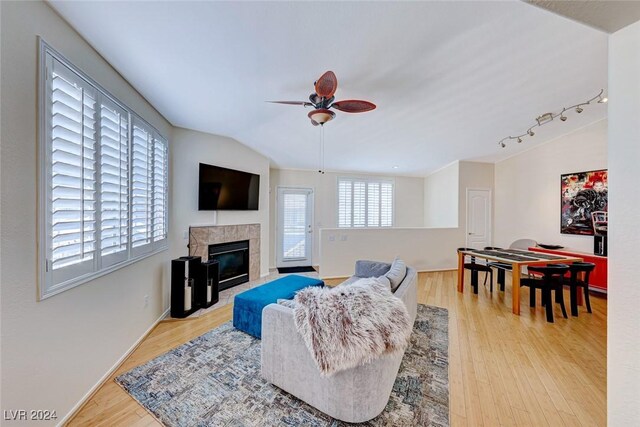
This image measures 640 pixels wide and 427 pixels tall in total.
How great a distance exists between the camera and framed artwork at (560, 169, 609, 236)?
4.14 m

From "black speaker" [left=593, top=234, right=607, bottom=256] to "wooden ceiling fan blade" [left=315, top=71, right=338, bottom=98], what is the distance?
5.22 meters

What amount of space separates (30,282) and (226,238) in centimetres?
274

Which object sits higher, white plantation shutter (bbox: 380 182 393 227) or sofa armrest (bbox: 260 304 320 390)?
white plantation shutter (bbox: 380 182 393 227)

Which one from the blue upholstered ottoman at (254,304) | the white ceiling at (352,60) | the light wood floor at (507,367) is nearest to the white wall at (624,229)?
the light wood floor at (507,367)

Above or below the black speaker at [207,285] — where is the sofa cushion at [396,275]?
above

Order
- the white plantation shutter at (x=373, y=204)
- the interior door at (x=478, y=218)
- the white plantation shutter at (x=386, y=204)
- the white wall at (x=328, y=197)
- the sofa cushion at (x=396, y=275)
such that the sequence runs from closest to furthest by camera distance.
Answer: the sofa cushion at (x=396, y=275) → the interior door at (x=478, y=218) → the white wall at (x=328, y=197) → the white plantation shutter at (x=373, y=204) → the white plantation shutter at (x=386, y=204)

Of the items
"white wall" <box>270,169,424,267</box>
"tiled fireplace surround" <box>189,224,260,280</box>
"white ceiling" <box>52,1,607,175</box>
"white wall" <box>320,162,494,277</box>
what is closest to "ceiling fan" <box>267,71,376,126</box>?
"white ceiling" <box>52,1,607,175</box>

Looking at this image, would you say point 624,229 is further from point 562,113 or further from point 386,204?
point 386,204

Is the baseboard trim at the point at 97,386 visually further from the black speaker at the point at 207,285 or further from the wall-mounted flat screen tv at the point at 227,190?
the wall-mounted flat screen tv at the point at 227,190

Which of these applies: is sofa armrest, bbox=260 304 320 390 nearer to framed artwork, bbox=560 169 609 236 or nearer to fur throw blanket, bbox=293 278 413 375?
fur throw blanket, bbox=293 278 413 375

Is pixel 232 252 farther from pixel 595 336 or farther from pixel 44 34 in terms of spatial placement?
pixel 595 336

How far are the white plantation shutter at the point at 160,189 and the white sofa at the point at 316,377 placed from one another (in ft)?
6.31

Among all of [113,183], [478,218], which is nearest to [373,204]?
[478,218]

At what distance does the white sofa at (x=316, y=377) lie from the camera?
58.8 inches
